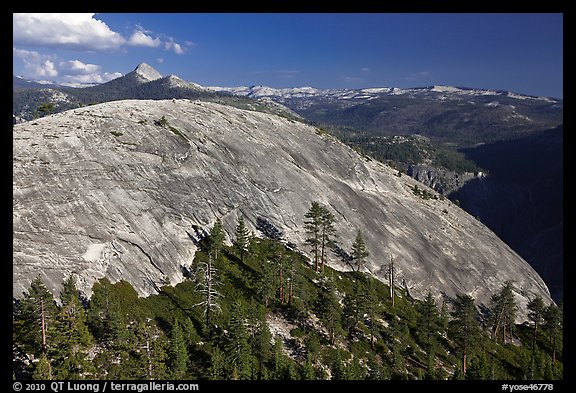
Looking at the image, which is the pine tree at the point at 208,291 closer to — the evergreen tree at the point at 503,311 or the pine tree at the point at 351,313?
the pine tree at the point at 351,313

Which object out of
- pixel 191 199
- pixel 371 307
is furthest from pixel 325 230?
pixel 191 199

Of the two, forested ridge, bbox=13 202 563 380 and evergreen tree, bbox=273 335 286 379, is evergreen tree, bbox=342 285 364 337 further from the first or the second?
evergreen tree, bbox=273 335 286 379

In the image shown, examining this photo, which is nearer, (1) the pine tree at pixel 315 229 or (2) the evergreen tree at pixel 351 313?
(2) the evergreen tree at pixel 351 313

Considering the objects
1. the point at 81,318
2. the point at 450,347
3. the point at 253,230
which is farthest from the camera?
the point at 253,230

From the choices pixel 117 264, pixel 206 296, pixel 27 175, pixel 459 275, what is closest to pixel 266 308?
pixel 206 296

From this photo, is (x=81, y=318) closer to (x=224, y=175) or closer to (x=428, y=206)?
(x=224, y=175)

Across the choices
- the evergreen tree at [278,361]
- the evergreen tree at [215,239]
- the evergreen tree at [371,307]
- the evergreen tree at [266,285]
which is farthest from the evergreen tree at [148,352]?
the evergreen tree at [371,307]
